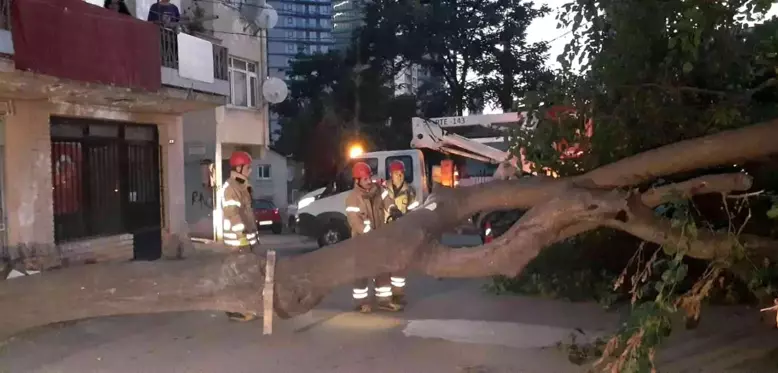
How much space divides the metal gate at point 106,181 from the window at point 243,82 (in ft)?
24.8

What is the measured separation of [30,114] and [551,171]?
25.7 ft

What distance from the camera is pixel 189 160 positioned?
794 inches

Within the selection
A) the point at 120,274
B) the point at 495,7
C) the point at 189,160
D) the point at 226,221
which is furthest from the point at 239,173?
the point at 495,7

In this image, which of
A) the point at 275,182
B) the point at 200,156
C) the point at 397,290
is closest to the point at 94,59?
the point at 397,290

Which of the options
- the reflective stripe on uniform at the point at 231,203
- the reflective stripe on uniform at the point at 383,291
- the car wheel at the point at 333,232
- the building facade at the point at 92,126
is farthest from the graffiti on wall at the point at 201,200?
the reflective stripe on uniform at the point at 383,291

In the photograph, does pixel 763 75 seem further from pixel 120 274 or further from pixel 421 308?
pixel 120 274

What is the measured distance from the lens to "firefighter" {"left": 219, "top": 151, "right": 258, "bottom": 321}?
9102 millimetres

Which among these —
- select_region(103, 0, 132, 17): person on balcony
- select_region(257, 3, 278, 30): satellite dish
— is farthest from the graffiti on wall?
select_region(103, 0, 132, 17): person on balcony

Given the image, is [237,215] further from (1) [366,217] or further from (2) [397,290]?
(2) [397,290]

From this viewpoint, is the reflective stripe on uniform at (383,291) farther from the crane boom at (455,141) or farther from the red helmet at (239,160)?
the crane boom at (455,141)

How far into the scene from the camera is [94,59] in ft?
35.4

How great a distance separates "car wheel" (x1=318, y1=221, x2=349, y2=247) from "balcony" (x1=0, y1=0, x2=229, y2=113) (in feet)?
15.0

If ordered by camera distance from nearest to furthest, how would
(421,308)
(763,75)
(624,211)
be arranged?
1. (624,211)
2. (763,75)
3. (421,308)

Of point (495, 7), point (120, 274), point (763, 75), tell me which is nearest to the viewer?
point (120, 274)
